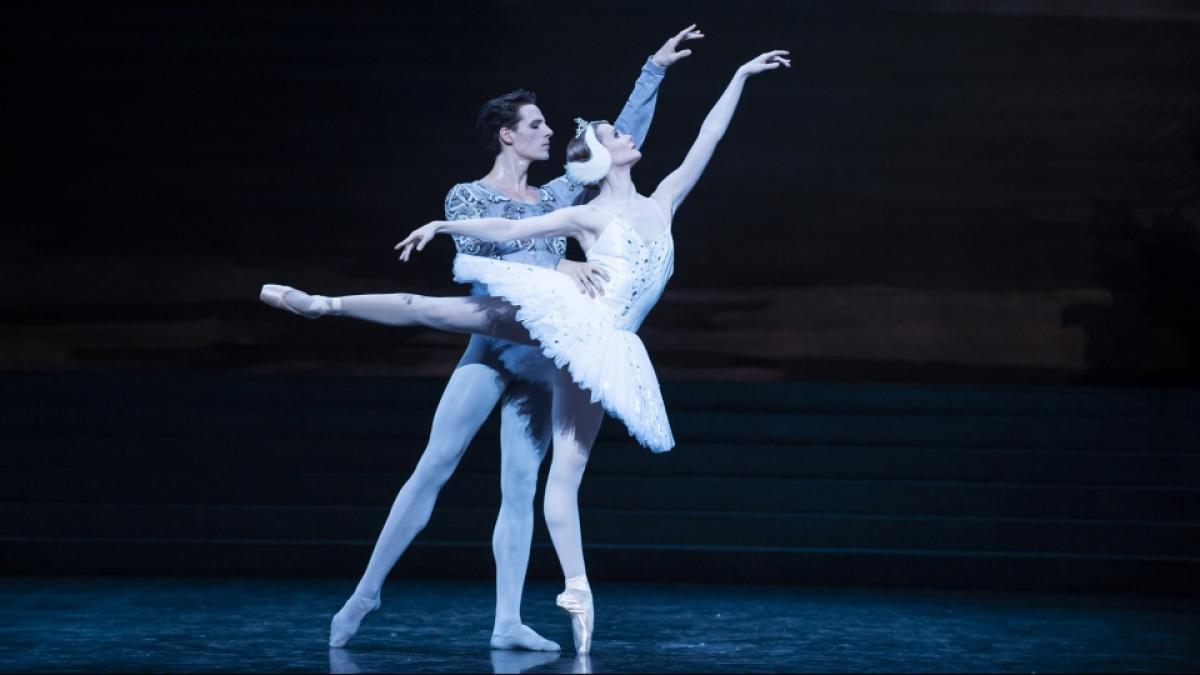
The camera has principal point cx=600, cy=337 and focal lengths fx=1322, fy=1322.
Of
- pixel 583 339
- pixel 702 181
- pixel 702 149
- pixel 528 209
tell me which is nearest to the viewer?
pixel 583 339

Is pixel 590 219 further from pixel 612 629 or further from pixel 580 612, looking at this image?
pixel 612 629

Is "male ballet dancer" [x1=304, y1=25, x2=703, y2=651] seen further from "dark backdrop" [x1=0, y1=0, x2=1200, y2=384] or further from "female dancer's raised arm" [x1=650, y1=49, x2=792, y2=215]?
"dark backdrop" [x1=0, y1=0, x2=1200, y2=384]

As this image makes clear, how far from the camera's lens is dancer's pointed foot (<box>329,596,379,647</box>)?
319 centimetres

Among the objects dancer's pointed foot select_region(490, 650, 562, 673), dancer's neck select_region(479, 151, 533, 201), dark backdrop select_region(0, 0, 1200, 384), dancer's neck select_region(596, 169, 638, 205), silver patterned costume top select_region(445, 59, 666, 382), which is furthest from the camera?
dark backdrop select_region(0, 0, 1200, 384)

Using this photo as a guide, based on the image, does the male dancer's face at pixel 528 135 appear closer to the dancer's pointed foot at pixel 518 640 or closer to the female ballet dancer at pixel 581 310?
the female ballet dancer at pixel 581 310

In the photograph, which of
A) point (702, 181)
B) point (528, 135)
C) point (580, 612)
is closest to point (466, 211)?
point (528, 135)

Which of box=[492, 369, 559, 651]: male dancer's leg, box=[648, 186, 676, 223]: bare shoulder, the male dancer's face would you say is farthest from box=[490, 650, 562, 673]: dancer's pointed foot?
the male dancer's face

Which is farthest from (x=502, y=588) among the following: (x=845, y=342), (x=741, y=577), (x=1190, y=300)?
(x=1190, y=300)

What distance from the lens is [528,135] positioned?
3.34 meters

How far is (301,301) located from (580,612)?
3.18 ft

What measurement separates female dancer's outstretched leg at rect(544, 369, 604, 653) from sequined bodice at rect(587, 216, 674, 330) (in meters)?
0.21

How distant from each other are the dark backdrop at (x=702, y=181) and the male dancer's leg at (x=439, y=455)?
2.70 metres

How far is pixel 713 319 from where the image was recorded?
6.02 m

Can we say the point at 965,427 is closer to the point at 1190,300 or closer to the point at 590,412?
the point at 1190,300
